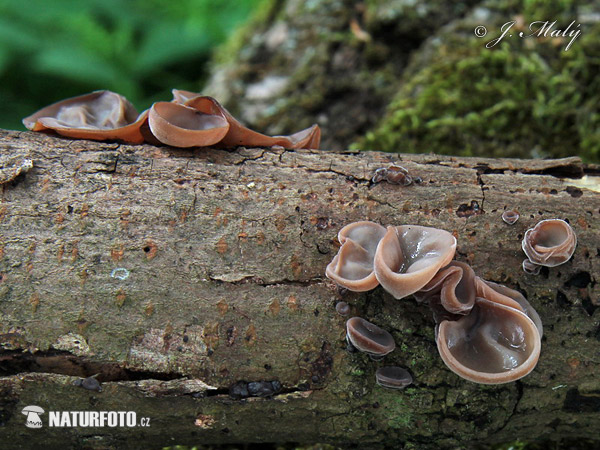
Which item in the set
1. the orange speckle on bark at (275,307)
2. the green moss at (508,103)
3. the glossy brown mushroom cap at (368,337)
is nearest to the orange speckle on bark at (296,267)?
the orange speckle on bark at (275,307)

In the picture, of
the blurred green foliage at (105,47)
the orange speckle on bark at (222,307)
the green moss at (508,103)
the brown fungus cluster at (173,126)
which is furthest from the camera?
the blurred green foliage at (105,47)

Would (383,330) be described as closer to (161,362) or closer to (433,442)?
(433,442)

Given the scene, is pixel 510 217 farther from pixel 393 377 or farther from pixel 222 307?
pixel 222 307

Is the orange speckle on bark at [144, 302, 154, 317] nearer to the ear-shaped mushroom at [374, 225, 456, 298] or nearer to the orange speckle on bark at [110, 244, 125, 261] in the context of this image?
the orange speckle on bark at [110, 244, 125, 261]

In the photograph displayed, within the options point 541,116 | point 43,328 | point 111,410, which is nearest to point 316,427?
point 111,410

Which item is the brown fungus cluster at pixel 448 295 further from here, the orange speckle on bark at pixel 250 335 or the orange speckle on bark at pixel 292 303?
the orange speckle on bark at pixel 250 335

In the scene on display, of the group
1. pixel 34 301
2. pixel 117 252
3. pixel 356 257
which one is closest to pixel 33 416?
pixel 34 301
